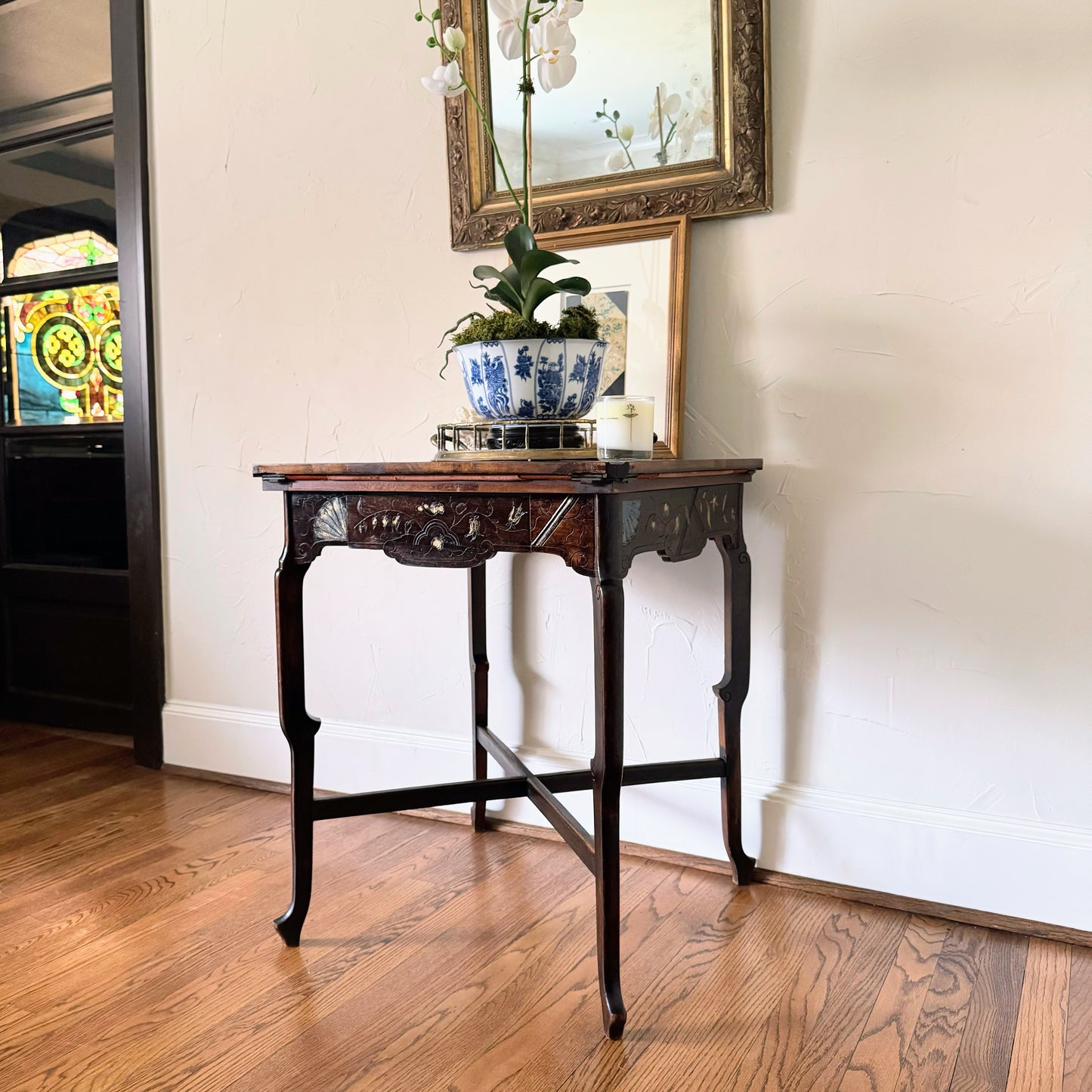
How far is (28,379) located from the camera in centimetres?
274

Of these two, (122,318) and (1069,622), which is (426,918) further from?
(122,318)

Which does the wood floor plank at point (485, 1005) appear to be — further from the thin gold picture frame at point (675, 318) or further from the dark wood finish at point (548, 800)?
the thin gold picture frame at point (675, 318)

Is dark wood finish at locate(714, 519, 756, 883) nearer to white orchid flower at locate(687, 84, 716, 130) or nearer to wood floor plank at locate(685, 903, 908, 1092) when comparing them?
wood floor plank at locate(685, 903, 908, 1092)

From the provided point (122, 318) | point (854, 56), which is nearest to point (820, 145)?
point (854, 56)

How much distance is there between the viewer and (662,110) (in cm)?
174

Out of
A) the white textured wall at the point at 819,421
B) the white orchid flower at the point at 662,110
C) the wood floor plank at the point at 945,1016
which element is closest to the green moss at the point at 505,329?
the white textured wall at the point at 819,421

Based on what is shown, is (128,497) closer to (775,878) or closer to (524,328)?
(524,328)

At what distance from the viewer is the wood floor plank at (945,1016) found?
1.19 meters

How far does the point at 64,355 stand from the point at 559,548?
2015 mm

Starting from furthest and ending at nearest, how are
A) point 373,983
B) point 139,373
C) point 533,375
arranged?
1. point 139,373
2. point 533,375
3. point 373,983

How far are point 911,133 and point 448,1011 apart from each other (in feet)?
5.00

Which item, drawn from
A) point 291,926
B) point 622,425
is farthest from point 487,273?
point 291,926

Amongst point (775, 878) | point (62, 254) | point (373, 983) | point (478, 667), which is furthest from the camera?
point (62, 254)

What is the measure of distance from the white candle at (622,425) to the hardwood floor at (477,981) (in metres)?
0.77
